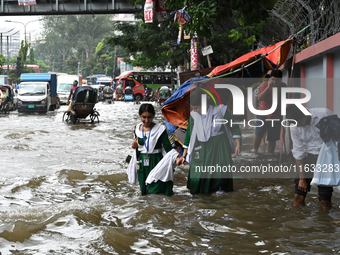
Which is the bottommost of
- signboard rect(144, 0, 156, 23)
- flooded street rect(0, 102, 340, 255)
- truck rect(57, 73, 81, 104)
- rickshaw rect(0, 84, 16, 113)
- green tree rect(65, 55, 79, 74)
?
flooded street rect(0, 102, 340, 255)

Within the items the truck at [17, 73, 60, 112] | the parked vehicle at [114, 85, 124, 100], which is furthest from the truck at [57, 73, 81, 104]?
the truck at [17, 73, 60, 112]

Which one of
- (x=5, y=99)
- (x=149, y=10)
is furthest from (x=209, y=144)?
(x=5, y=99)

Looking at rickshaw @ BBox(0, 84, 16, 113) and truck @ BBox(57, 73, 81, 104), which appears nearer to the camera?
rickshaw @ BBox(0, 84, 16, 113)

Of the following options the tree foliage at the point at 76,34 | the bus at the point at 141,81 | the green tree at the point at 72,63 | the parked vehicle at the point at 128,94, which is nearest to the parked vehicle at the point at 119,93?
the bus at the point at 141,81

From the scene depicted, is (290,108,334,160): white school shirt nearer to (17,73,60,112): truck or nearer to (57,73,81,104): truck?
(17,73,60,112): truck

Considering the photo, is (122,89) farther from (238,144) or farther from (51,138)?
(238,144)

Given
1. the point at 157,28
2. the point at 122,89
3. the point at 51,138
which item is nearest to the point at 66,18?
the point at 122,89

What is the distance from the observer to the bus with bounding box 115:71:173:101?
49.2 meters

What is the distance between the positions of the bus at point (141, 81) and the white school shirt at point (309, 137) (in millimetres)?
43972

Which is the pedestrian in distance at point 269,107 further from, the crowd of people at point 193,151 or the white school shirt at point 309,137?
the white school shirt at point 309,137

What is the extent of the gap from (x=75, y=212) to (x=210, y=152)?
70.6 inches

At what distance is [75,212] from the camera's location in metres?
5.81

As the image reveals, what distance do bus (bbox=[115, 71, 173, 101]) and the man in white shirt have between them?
43920 millimetres

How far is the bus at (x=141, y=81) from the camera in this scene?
49.2m
